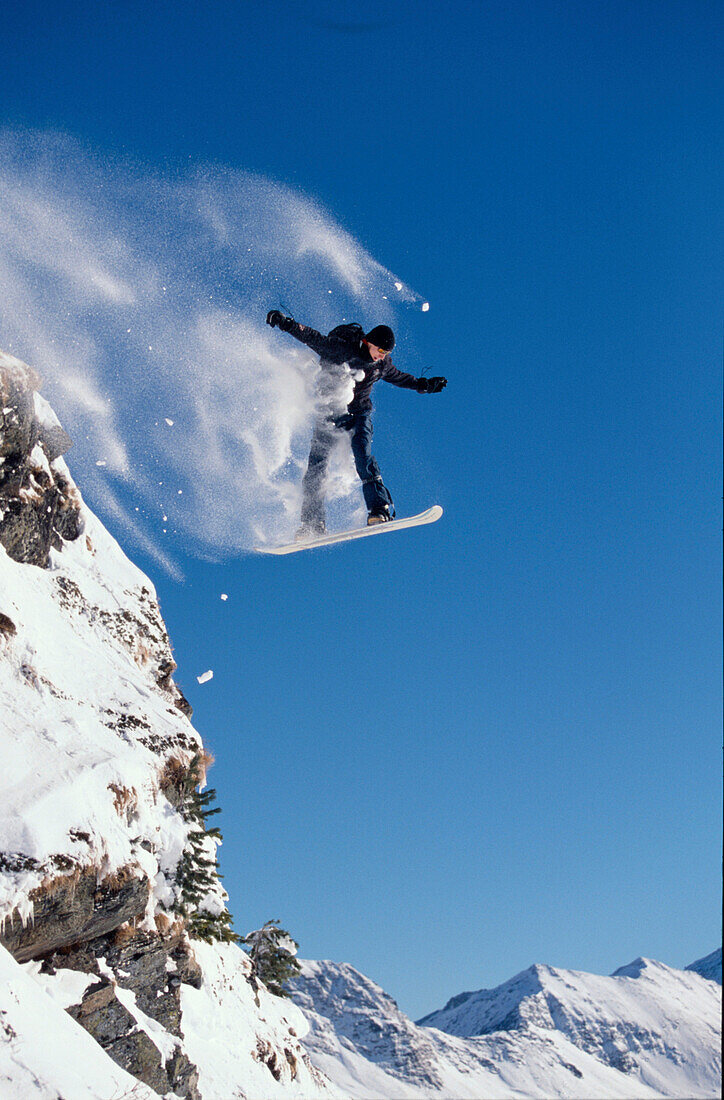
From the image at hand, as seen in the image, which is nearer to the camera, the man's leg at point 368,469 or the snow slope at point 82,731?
the snow slope at point 82,731

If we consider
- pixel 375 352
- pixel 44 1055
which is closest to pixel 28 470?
pixel 375 352

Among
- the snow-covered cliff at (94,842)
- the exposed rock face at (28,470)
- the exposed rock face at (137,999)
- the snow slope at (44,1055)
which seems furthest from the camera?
the exposed rock face at (28,470)

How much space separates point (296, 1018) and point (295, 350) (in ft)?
68.7

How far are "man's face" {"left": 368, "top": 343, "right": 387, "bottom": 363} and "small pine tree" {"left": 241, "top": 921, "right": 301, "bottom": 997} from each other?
1908 cm

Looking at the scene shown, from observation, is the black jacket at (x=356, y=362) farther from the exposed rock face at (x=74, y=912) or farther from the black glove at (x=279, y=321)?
the exposed rock face at (x=74, y=912)

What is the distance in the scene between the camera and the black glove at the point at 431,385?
1484 centimetres

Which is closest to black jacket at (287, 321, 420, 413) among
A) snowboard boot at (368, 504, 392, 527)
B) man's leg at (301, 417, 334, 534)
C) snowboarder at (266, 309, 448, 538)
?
snowboarder at (266, 309, 448, 538)

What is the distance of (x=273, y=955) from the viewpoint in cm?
2469

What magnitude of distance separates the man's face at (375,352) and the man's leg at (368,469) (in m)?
1.19

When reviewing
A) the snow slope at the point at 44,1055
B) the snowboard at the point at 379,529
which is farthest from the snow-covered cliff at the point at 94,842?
the snowboard at the point at 379,529

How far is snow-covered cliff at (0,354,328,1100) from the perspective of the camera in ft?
35.5

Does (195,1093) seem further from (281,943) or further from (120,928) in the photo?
(281,943)

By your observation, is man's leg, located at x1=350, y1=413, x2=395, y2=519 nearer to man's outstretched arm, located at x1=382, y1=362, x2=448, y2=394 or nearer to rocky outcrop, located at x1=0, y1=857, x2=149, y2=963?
man's outstretched arm, located at x1=382, y1=362, x2=448, y2=394

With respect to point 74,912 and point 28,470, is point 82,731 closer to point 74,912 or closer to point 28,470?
point 74,912
